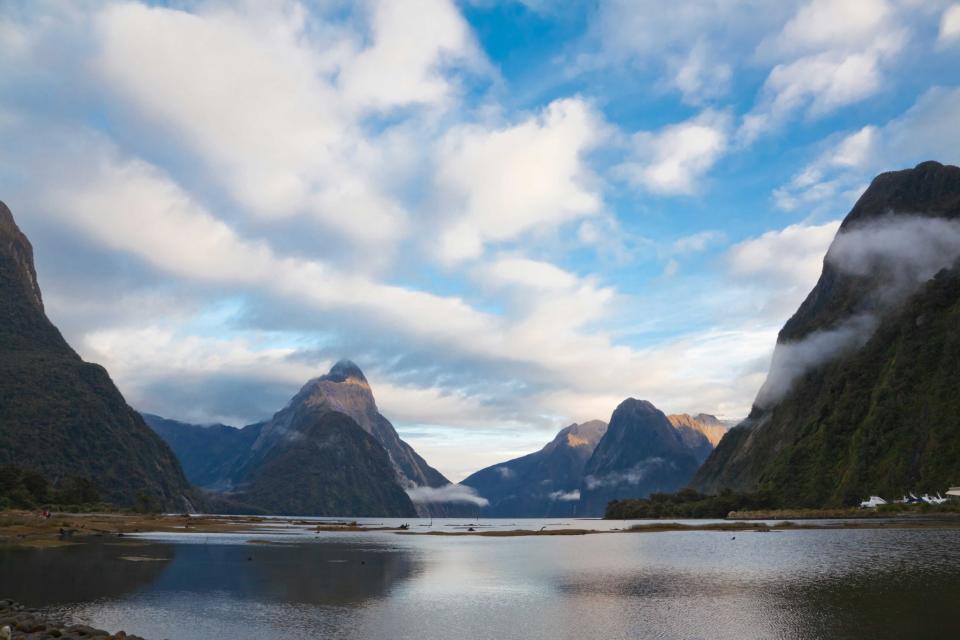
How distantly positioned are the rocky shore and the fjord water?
328 centimetres

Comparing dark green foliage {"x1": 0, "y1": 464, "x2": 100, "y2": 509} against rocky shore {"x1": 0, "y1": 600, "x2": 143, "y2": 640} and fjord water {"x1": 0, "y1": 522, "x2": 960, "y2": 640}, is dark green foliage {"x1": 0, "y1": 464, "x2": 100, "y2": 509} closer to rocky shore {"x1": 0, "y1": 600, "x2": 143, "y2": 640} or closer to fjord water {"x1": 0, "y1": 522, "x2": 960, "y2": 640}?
fjord water {"x1": 0, "y1": 522, "x2": 960, "y2": 640}

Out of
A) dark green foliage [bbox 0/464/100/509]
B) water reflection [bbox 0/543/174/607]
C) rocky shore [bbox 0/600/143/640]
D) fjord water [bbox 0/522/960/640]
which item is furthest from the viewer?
dark green foliage [bbox 0/464/100/509]

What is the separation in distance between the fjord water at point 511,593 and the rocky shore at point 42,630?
3275 mm

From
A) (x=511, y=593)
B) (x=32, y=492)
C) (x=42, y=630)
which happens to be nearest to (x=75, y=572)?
(x=42, y=630)

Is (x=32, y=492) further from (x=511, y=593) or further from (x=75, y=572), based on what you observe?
(x=511, y=593)

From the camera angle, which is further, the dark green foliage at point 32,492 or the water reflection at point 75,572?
the dark green foliage at point 32,492

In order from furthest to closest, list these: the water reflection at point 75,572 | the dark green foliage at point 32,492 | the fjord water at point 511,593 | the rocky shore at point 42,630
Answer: the dark green foliage at point 32,492, the water reflection at point 75,572, the fjord water at point 511,593, the rocky shore at point 42,630

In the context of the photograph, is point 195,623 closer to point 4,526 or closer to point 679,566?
point 679,566

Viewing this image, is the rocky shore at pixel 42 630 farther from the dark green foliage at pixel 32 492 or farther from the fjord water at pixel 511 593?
the dark green foliage at pixel 32 492

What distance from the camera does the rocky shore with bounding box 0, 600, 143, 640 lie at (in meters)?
35.7

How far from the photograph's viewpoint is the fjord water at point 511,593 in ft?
135

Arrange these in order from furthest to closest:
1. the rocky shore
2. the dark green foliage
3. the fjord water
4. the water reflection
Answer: the dark green foliage < the water reflection < the fjord water < the rocky shore

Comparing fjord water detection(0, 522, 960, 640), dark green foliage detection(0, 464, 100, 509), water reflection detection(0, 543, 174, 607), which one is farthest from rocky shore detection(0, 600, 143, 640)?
dark green foliage detection(0, 464, 100, 509)

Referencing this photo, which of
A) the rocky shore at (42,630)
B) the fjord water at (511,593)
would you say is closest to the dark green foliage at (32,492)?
the fjord water at (511,593)
